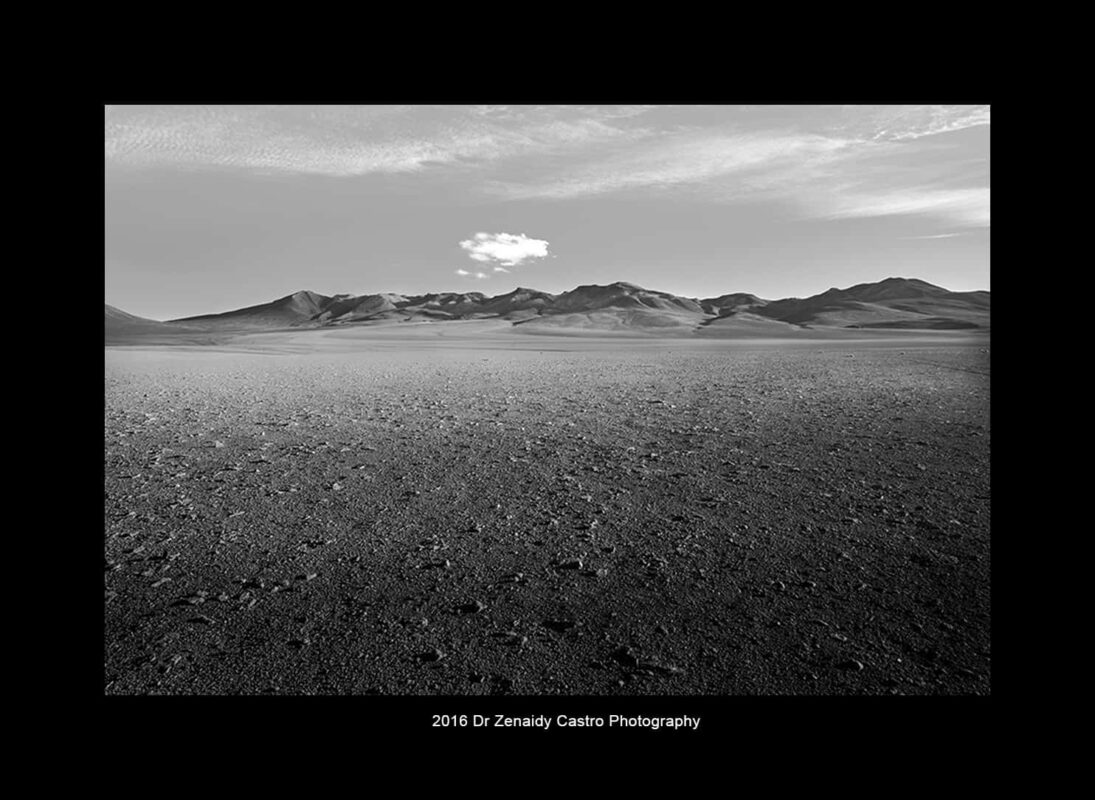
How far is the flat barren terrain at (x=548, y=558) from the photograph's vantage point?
2.81 meters

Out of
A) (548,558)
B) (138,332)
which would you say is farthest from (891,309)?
(548,558)

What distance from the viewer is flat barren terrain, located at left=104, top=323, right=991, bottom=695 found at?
9.21ft

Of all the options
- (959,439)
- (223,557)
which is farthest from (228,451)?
(959,439)

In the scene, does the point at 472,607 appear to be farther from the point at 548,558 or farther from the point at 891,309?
the point at 891,309

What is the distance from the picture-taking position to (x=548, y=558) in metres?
3.96

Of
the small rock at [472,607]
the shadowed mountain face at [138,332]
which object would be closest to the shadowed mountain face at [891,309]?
the shadowed mountain face at [138,332]

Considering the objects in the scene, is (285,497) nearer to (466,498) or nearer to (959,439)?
(466,498)

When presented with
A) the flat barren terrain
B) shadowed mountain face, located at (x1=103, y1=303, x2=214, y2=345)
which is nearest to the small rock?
the flat barren terrain

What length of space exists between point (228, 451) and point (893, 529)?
21.6ft

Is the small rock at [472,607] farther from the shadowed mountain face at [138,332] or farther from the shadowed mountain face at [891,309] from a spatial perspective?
the shadowed mountain face at [891,309]

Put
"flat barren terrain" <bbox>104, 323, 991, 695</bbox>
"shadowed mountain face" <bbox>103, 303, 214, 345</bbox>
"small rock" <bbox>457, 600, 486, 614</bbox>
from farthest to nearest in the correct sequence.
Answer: "shadowed mountain face" <bbox>103, 303, 214, 345</bbox>
"small rock" <bbox>457, 600, 486, 614</bbox>
"flat barren terrain" <bbox>104, 323, 991, 695</bbox>

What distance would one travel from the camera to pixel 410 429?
824cm

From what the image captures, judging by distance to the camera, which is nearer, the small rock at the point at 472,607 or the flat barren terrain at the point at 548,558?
the flat barren terrain at the point at 548,558

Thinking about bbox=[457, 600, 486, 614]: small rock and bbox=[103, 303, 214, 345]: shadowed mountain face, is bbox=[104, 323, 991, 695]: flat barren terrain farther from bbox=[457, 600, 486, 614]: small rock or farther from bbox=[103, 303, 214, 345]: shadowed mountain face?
bbox=[103, 303, 214, 345]: shadowed mountain face
